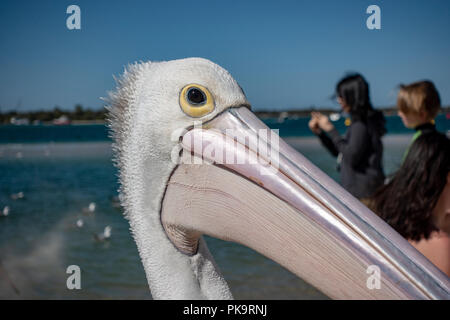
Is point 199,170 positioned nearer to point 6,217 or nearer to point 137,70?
point 137,70

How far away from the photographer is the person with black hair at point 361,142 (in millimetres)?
3193

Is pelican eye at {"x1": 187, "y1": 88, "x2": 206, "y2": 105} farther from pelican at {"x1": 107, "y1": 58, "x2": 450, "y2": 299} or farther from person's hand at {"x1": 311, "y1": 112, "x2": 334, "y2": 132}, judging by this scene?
person's hand at {"x1": 311, "y1": 112, "x2": 334, "y2": 132}

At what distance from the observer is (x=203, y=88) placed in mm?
1423

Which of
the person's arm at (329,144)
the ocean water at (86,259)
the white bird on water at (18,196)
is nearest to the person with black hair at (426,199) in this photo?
the ocean water at (86,259)

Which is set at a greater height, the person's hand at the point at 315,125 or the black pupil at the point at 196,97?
the black pupil at the point at 196,97

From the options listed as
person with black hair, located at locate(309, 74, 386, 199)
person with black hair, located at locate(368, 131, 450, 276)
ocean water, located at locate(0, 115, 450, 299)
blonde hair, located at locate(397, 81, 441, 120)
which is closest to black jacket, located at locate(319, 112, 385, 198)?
person with black hair, located at locate(309, 74, 386, 199)

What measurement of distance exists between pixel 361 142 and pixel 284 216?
2.18 m

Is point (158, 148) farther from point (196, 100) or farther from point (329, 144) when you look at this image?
point (329, 144)

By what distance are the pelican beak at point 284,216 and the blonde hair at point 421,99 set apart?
1.56m

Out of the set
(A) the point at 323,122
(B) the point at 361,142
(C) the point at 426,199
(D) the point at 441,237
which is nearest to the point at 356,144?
(B) the point at 361,142

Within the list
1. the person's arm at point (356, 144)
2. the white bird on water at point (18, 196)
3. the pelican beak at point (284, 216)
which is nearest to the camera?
the pelican beak at point (284, 216)

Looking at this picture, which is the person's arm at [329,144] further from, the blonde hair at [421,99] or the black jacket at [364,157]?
the blonde hair at [421,99]

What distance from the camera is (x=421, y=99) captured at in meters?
2.47

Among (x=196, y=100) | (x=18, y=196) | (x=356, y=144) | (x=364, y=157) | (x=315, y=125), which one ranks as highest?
(x=196, y=100)
